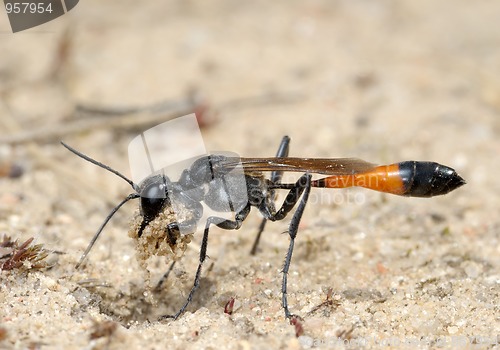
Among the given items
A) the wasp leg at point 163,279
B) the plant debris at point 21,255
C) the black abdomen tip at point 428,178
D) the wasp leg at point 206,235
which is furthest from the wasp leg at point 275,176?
the plant debris at point 21,255

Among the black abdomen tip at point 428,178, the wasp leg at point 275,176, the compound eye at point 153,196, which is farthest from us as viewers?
the wasp leg at point 275,176

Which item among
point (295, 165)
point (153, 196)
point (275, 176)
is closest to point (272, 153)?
point (275, 176)

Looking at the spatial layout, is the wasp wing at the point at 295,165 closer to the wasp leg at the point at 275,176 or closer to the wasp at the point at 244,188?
the wasp at the point at 244,188

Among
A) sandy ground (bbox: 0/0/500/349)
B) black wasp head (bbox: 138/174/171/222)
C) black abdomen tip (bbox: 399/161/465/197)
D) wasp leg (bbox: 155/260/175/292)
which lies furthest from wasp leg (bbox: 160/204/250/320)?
black abdomen tip (bbox: 399/161/465/197)

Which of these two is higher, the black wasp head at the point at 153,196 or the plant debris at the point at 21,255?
the black wasp head at the point at 153,196

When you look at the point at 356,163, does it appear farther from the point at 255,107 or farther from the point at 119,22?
the point at 119,22

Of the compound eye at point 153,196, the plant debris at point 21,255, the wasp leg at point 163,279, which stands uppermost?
the compound eye at point 153,196

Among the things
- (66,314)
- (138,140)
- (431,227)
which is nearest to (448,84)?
(431,227)
